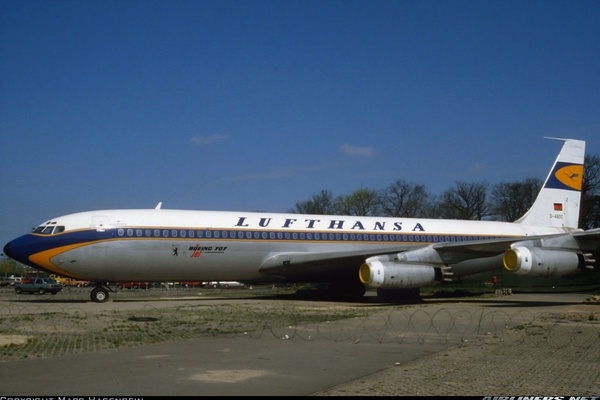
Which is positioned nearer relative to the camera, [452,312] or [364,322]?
[364,322]

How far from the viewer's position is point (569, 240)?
24969 millimetres

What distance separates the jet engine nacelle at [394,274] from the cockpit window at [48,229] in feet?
37.1

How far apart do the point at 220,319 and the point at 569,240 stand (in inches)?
587

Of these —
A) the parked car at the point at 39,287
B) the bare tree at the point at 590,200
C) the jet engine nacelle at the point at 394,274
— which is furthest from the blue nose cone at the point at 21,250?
the bare tree at the point at 590,200

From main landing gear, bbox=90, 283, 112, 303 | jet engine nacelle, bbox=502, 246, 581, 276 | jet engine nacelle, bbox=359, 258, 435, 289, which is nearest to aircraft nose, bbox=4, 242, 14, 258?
main landing gear, bbox=90, 283, 112, 303

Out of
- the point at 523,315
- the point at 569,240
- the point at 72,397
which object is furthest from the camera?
the point at 569,240

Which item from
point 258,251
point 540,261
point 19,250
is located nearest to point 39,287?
point 19,250

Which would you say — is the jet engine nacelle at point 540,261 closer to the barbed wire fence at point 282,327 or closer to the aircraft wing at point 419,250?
the aircraft wing at point 419,250

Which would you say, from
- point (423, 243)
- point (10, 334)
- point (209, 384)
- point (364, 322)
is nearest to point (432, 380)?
point (209, 384)

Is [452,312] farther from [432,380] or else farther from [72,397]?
[72,397]

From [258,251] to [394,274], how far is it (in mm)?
5716

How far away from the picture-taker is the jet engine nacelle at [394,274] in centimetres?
2373

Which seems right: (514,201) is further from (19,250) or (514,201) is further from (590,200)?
(19,250)

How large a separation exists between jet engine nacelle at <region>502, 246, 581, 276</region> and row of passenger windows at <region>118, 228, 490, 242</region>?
20.5 ft
